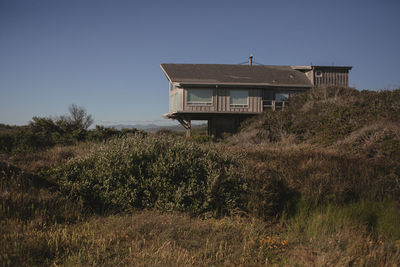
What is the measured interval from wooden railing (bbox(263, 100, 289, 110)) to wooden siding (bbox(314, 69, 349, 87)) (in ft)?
13.7

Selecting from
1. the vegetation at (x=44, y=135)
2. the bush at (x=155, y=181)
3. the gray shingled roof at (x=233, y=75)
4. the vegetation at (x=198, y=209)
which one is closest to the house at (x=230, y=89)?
the gray shingled roof at (x=233, y=75)

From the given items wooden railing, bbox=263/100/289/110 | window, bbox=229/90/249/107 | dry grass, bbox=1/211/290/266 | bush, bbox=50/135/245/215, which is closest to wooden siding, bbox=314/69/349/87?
wooden railing, bbox=263/100/289/110

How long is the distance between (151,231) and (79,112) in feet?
61.3

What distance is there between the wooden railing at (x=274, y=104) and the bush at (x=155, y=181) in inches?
624

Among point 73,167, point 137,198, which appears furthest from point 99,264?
point 73,167

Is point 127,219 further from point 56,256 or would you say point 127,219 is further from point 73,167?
point 73,167

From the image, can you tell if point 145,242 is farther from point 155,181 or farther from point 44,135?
point 44,135

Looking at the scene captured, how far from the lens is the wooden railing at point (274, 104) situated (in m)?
21.3

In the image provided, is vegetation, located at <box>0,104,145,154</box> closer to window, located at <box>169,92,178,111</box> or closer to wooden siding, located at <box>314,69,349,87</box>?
window, located at <box>169,92,178,111</box>

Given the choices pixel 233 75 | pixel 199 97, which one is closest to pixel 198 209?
pixel 199 97

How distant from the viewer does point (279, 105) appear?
22125 mm

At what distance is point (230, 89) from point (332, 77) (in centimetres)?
974

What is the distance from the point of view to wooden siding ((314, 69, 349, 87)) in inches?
931

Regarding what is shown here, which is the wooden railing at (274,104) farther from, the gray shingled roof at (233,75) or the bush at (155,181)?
the bush at (155,181)
